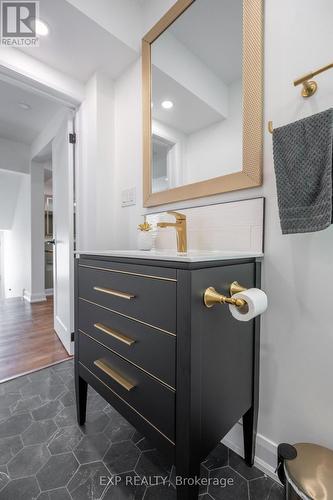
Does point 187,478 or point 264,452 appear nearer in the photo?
point 187,478

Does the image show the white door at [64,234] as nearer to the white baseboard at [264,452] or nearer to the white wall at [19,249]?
the white baseboard at [264,452]

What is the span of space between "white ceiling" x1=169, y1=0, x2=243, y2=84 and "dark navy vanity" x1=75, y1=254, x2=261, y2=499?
2.98 ft

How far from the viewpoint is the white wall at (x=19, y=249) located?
3908 mm

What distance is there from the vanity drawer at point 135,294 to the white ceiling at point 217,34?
0.99m

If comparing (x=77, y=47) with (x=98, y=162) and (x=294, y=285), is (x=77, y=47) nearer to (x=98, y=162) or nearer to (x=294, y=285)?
(x=98, y=162)

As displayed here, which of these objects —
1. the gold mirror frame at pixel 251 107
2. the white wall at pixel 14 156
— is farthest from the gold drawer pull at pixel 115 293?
the white wall at pixel 14 156

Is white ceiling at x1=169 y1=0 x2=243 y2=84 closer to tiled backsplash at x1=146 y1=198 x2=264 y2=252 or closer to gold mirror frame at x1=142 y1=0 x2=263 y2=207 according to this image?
gold mirror frame at x1=142 y1=0 x2=263 y2=207

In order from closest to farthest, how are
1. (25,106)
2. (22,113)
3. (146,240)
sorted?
(146,240)
(25,106)
(22,113)

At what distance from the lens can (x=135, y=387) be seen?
0.84 meters

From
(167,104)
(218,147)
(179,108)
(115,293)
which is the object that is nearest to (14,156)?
(167,104)

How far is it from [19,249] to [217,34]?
4.44 meters

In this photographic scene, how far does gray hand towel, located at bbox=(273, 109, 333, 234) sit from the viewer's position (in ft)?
2.36

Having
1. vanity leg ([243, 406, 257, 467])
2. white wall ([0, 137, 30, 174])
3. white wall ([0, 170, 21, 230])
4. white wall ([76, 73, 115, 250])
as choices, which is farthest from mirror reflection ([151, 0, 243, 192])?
white wall ([0, 170, 21, 230])

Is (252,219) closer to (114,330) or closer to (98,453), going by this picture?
(114,330)
